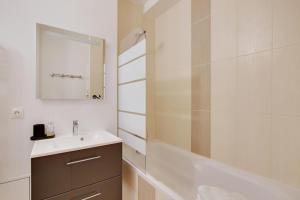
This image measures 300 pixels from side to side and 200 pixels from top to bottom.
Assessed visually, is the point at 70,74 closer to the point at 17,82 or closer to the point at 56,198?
the point at 17,82

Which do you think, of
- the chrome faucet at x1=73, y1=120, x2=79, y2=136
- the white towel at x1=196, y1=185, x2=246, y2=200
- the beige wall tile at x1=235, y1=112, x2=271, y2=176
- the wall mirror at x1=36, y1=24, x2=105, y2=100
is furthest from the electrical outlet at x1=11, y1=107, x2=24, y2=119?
the beige wall tile at x1=235, y1=112, x2=271, y2=176

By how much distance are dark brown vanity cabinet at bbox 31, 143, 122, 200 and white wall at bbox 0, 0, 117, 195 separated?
18.2 inches

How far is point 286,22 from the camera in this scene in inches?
43.5

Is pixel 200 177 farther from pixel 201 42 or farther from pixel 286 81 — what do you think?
pixel 201 42

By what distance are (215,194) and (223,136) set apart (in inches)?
20.2

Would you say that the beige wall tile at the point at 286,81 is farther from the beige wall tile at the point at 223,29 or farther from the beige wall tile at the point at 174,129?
the beige wall tile at the point at 174,129

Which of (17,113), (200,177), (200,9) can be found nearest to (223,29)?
(200,9)

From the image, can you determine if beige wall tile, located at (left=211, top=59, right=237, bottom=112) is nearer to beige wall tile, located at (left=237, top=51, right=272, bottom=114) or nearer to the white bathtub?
beige wall tile, located at (left=237, top=51, right=272, bottom=114)

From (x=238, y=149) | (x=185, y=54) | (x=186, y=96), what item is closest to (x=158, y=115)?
(x=186, y=96)

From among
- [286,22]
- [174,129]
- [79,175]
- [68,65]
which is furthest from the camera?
[174,129]

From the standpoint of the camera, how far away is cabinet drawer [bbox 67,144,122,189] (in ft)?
4.02

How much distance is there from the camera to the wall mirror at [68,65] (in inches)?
A: 58.4

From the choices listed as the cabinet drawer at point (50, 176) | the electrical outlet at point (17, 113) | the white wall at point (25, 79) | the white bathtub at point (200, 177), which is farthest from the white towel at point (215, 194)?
the electrical outlet at point (17, 113)

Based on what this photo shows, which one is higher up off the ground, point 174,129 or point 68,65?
point 68,65
